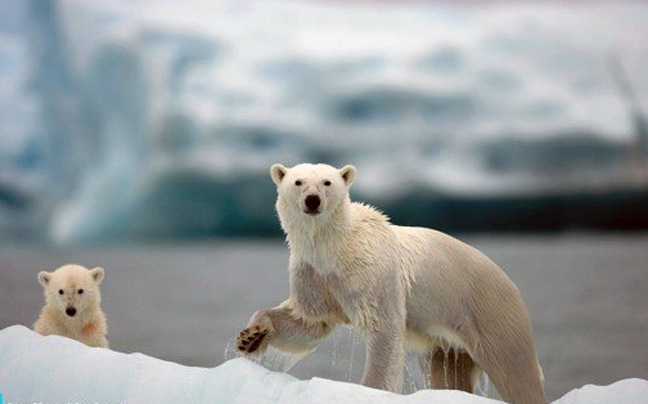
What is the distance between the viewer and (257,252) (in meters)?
21.2

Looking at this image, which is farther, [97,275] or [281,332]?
[97,275]

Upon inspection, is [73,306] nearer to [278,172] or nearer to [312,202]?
[278,172]

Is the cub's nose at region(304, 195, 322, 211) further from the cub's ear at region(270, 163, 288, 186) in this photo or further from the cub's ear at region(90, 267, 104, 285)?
the cub's ear at region(90, 267, 104, 285)

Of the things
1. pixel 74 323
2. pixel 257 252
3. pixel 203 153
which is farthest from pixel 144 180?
pixel 74 323

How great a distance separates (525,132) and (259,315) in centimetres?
1480

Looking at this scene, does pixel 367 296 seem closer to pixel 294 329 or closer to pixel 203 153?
pixel 294 329

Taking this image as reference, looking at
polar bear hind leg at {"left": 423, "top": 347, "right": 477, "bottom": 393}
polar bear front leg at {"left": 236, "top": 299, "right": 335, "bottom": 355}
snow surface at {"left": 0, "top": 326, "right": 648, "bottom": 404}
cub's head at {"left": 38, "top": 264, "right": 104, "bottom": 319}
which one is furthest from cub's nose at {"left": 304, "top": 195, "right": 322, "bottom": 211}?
cub's head at {"left": 38, "top": 264, "right": 104, "bottom": 319}

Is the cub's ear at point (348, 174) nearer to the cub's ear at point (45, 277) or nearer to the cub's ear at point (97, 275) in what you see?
the cub's ear at point (97, 275)

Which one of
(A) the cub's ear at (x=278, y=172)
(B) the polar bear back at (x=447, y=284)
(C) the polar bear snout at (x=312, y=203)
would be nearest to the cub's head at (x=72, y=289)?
(A) the cub's ear at (x=278, y=172)

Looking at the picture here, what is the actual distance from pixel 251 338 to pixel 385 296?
48 cm

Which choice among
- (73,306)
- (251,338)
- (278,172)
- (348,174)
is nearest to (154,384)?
(251,338)

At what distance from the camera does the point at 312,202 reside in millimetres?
2953

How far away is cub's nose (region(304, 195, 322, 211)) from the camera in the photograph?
2.95 meters

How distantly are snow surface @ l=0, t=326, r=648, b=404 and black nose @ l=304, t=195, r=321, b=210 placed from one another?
59cm
